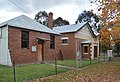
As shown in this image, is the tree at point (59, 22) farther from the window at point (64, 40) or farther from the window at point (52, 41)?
the window at point (52, 41)

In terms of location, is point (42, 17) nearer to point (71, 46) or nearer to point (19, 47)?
point (71, 46)

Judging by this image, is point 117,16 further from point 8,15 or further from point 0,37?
point 8,15

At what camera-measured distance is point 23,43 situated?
2002cm

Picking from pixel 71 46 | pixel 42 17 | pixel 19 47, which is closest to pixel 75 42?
pixel 71 46

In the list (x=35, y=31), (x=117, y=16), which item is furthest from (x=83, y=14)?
(x=117, y=16)

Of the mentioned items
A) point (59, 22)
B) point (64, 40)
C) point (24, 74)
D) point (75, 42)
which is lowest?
point (24, 74)

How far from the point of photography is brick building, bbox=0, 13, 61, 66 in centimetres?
1834

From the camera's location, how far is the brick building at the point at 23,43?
1834 cm

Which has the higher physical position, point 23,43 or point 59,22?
point 59,22

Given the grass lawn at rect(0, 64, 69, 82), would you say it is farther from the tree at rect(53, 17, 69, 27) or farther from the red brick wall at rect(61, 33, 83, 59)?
the tree at rect(53, 17, 69, 27)

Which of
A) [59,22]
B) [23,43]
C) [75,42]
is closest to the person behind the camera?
[23,43]

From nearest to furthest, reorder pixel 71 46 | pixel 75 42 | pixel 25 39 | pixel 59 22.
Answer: pixel 25 39 → pixel 75 42 → pixel 71 46 → pixel 59 22

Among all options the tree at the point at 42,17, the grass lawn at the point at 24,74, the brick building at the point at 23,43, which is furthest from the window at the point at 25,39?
the tree at the point at 42,17

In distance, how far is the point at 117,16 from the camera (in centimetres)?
1428
